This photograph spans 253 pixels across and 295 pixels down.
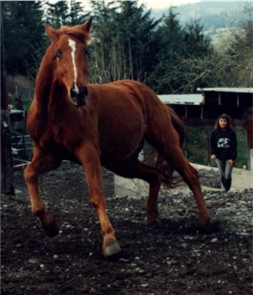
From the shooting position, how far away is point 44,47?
2844cm

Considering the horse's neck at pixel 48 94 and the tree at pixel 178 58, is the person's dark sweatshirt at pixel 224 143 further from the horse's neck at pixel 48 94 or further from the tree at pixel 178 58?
the tree at pixel 178 58

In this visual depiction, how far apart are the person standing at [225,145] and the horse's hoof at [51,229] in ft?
19.1

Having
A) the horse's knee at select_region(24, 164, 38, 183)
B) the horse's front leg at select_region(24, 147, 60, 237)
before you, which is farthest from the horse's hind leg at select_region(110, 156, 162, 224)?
the horse's knee at select_region(24, 164, 38, 183)

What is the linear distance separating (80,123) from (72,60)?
Answer: 65cm

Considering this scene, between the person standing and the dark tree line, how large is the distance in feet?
41.4

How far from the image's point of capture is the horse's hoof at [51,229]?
6336 millimetres

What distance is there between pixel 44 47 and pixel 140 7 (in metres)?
4.95

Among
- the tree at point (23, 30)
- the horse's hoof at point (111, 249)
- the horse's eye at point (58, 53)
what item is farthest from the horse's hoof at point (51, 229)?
the tree at point (23, 30)

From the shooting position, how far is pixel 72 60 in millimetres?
5762

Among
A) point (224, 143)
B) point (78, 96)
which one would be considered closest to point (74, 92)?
point (78, 96)

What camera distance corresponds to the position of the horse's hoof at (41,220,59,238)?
6336 millimetres

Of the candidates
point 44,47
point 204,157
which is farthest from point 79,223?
point 44,47

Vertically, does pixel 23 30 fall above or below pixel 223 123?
above

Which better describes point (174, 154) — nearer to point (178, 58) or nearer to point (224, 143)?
A: point (224, 143)
